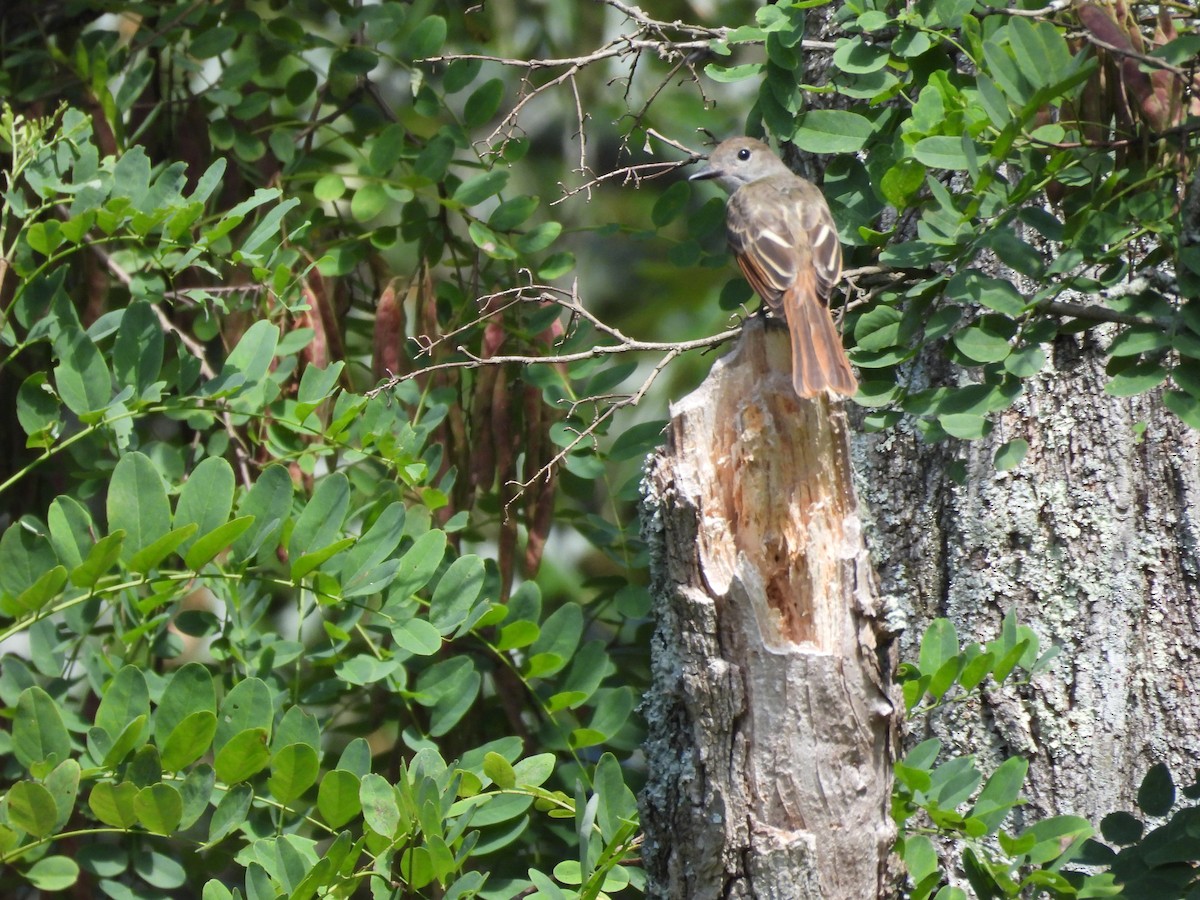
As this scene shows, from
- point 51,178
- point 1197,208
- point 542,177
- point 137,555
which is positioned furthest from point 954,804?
point 542,177

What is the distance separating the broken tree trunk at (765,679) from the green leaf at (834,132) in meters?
0.64

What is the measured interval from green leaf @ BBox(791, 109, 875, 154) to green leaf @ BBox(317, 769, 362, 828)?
1.50 meters

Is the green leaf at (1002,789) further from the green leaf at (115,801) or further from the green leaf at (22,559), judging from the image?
the green leaf at (22,559)

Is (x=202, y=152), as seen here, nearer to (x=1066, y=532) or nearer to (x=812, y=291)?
(x=812, y=291)

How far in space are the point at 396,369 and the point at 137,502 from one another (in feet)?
2.98

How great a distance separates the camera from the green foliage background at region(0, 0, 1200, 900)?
2199mm

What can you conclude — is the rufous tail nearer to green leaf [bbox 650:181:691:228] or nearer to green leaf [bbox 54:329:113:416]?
green leaf [bbox 650:181:691:228]

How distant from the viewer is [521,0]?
5.38 metres

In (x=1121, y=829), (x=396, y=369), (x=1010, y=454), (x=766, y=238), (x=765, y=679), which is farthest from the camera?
(x=396, y=369)

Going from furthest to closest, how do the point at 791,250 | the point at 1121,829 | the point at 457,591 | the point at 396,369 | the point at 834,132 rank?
1. the point at 396,369
2. the point at 791,250
3. the point at 457,591
4. the point at 834,132
5. the point at 1121,829

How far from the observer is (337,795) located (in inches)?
91.4

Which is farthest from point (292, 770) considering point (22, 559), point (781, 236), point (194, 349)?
point (781, 236)

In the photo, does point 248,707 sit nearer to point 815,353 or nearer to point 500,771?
point 500,771

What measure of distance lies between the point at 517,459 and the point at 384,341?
454 millimetres
